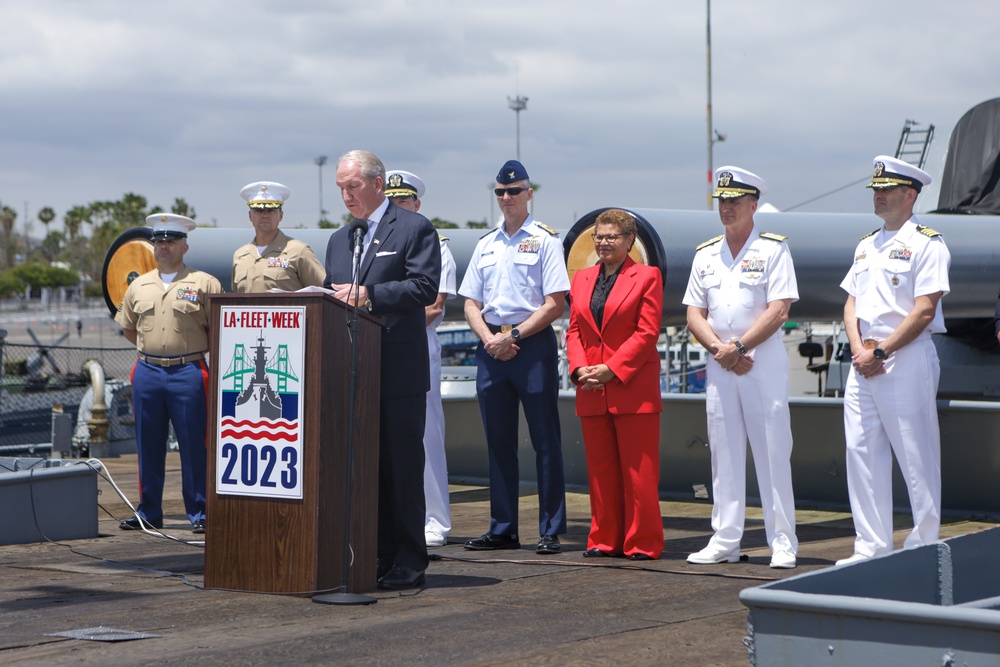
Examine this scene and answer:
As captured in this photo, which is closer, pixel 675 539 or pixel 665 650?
pixel 665 650

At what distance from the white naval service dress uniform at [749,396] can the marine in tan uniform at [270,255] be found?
237cm

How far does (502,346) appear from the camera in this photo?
686 cm

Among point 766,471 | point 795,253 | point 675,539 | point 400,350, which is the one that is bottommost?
point 675,539

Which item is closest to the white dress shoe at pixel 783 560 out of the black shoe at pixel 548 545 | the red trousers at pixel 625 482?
the red trousers at pixel 625 482

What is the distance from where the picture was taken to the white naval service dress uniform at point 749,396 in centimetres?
629

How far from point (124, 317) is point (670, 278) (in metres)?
3.39

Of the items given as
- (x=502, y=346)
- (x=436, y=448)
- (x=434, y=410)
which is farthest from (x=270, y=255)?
(x=502, y=346)

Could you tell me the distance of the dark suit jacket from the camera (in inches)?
221

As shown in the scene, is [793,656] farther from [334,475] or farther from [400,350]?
[400,350]

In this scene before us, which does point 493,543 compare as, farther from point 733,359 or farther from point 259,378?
point 259,378

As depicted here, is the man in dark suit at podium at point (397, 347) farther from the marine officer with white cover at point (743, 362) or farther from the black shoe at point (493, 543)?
the marine officer with white cover at point (743, 362)

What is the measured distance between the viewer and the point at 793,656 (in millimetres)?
3225

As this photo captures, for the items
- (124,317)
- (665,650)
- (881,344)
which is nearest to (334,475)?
(665,650)

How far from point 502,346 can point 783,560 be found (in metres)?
1.79
